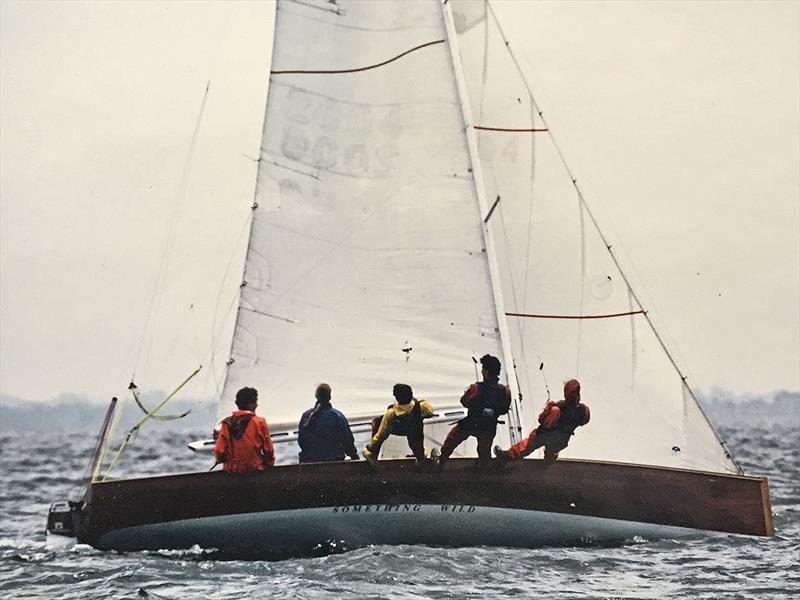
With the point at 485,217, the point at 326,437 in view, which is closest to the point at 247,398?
the point at 326,437

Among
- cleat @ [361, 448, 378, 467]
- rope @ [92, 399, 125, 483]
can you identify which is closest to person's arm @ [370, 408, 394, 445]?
cleat @ [361, 448, 378, 467]

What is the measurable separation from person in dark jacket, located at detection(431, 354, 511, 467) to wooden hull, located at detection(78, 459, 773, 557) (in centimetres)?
25

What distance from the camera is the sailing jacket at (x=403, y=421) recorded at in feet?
33.6

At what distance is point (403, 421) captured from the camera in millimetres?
10242

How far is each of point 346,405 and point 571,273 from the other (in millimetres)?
2831

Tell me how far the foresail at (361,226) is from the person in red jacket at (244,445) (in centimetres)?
173

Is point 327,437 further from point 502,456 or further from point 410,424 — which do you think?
point 502,456

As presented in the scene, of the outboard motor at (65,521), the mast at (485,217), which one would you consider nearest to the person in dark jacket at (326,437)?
the mast at (485,217)

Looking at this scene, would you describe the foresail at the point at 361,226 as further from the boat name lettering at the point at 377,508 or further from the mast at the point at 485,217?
the boat name lettering at the point at 377,508

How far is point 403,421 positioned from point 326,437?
0.90 m

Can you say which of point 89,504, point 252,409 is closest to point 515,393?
point 252,409

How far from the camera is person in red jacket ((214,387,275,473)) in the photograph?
33.2ft

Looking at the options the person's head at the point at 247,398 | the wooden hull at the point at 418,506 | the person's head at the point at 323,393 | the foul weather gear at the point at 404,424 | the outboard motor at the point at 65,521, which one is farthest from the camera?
the outboard motor at the point at 65,521

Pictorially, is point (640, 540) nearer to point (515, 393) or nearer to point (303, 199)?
point (515, 393)
